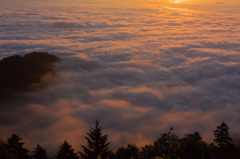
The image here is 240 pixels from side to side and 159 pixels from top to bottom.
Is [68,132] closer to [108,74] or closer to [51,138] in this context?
[51,138]

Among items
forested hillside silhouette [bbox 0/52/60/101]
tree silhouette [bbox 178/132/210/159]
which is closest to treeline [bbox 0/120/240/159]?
tree silhouette [bbox 178/132/210/159]

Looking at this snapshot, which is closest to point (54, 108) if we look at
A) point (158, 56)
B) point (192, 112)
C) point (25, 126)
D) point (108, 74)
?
point (25, 126)

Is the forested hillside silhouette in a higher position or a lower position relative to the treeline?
higher

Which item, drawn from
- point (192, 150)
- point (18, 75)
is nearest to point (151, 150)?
point (192, 150)

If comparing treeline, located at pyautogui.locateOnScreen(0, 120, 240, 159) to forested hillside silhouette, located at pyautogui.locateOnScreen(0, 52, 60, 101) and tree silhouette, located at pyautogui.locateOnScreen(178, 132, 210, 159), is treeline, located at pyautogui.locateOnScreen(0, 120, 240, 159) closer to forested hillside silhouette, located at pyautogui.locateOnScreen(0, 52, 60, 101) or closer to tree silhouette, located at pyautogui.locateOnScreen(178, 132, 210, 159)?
tree silhouette, located at pyautogui.locateOnScreen(178, 132, 210, 159)

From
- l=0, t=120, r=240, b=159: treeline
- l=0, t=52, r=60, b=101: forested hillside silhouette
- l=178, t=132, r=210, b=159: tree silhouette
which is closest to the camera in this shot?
l=0, t=120, r=240, b=159: treeline

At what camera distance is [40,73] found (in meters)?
98.6

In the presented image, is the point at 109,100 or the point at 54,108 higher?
the point at 109,100

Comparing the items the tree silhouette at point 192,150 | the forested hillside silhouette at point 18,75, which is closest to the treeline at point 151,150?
the tree silhouette at point 192,150

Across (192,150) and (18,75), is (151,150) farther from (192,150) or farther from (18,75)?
(18,75)

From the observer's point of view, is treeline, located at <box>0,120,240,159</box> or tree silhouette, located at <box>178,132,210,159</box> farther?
tree silhouette, located at <box>178,132,210,159</box>

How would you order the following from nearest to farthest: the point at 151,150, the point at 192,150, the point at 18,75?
the point at 192,150 < the point at 151,150 < the point at 18,75

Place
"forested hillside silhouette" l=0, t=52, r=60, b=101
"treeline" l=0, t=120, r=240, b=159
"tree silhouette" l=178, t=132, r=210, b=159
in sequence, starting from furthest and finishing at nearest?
"forested hillside silhouette" l=0, t=52, r=60, b=101, "tree silhouette" l=178, t=132, r=210, b=159, "treeline" l=0, t=120, r=240, b=159

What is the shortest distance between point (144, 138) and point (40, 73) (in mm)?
61654
